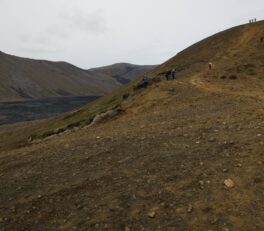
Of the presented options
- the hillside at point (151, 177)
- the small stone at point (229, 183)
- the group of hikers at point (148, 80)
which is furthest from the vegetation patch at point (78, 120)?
the small stone at point (229, 183)

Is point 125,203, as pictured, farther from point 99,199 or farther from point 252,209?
point 252,209

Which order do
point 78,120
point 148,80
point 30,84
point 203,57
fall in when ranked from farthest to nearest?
point 30,84
point 203,57
point 148,80
point 78,120

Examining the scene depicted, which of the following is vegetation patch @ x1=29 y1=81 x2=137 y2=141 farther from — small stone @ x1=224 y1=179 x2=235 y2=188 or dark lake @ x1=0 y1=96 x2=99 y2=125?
dark lake @ x1=0 y1=96 x2=99 y2=125

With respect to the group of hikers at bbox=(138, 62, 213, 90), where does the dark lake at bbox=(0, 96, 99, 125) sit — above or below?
below

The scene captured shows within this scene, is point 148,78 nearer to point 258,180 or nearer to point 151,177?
point 151,177

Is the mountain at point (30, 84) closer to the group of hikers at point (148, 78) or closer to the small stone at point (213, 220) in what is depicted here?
the group of hikers at point (148, 78)

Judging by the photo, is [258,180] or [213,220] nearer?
[213,220]

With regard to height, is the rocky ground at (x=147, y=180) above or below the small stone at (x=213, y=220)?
above

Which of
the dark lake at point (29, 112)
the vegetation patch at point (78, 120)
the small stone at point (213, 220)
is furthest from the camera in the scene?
the dark lake at point (29, 112)

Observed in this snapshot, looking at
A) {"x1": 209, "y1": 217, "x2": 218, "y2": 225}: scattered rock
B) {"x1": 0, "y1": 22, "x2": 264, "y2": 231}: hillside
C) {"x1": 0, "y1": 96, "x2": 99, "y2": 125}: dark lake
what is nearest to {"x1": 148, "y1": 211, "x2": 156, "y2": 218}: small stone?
{"x1": 0, "y1": 22, "x2": 264, "y2": 231}: hillside

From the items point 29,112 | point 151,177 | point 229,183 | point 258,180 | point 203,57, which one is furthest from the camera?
point 29,112

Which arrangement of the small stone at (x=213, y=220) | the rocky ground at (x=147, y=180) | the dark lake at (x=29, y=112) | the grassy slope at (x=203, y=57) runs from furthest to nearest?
1. the dark lake at (x=29, y=112)
2. the grassy slope at (x=203, y=57)
3. the rocky ground at (x=147, y=180)
4. the small stone at (x=213, y=220)

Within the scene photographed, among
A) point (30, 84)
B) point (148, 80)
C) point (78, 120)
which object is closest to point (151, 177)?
point (78, 120)

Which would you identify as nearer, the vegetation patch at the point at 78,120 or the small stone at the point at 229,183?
the small stone at the point at 229,183
